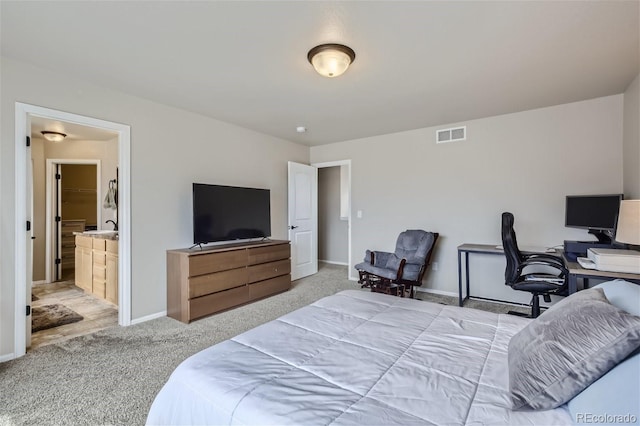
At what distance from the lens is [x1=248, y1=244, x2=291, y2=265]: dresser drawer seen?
3969mm

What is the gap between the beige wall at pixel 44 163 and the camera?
4.86 meters

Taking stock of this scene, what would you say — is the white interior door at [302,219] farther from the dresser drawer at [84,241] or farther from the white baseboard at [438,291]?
the dresser drawer at [84,241]

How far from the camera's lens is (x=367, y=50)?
233 cm

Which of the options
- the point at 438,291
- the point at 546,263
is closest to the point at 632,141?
the point at 546,263

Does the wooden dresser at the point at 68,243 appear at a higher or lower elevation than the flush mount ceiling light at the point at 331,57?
lower

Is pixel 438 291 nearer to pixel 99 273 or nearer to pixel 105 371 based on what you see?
pixel 105 371

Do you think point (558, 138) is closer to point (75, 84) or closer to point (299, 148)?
point (299, 148)

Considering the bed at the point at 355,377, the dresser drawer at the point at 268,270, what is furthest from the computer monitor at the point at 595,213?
the dresser drawer at the point at 268,270

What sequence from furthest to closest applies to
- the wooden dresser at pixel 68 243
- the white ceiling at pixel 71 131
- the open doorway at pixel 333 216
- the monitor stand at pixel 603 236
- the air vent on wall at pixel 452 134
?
1. the open doorway at pixel 333 216
2. the wooden dresser at pixel 68 243
3. the air vent on wall at pixel 452 134
4. the white ceiling at pixel 71 131
5. the monitor stand at pixel 603 236

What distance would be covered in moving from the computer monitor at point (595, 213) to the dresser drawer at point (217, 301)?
383cm

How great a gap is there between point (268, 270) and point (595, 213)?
3737mm

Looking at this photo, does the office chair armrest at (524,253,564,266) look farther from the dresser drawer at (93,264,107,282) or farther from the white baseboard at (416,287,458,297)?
the dresser drawer at (93,264,107,282)

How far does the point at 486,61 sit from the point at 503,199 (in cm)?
205

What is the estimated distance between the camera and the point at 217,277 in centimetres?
351
